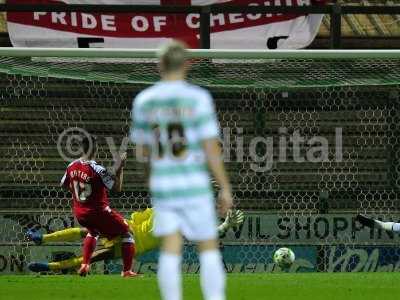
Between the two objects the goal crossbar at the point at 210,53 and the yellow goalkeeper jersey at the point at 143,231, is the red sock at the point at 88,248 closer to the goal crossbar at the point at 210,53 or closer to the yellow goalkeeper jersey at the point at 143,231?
the yellow goalkeeper jersey at the point at 143,231

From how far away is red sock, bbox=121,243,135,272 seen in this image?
40.6 ft

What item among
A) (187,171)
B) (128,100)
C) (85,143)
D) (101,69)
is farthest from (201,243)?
(128,100)

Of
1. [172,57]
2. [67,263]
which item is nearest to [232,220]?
[67,263]

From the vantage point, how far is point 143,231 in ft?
43.9

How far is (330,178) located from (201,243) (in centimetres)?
894

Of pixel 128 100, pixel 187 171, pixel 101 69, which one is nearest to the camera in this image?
pixel 187 171

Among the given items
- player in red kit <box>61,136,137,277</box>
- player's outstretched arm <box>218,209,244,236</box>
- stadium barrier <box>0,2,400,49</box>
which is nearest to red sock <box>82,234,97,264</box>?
player in red kit <box>61,136,137,277</box>

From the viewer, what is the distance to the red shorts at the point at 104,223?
40.7 ft

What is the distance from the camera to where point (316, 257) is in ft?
46.4

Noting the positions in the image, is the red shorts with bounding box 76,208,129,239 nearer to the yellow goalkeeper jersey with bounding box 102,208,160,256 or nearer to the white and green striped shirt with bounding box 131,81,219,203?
the yellow goalkeeper jersey with bounding box 102,208,160,256

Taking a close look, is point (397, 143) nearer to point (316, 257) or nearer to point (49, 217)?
point (316, 257)

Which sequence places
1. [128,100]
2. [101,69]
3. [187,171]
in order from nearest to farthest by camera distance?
[187,171], [101,69], [128,100]

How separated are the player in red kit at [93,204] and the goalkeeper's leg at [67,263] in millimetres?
321

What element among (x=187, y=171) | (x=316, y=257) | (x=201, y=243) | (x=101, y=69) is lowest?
(x=316, y=257)
